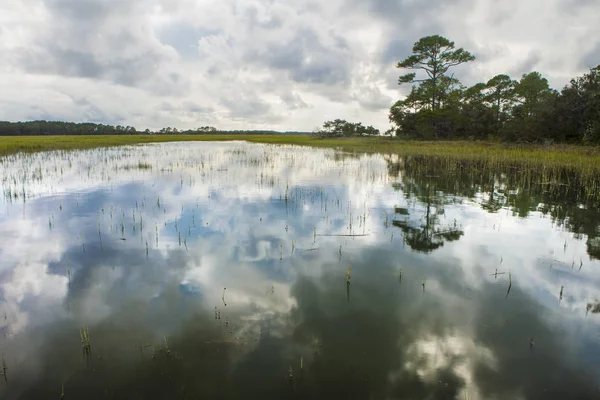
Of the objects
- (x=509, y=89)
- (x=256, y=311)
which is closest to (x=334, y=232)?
(x=256, y=311)

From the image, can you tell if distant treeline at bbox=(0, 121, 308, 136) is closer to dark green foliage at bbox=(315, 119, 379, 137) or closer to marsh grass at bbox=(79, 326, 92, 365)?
dark green foliage at bbox=(315, 119, 379, 137)

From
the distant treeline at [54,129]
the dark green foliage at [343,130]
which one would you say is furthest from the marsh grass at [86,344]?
the distant treeline at [54,129]

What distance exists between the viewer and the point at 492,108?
4100cm

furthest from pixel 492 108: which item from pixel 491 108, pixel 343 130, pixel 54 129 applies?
pixel 54 129

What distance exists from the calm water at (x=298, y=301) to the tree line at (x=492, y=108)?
23.3 meters

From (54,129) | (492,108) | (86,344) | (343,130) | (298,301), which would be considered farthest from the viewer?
(54,129)

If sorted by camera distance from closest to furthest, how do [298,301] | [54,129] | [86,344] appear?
[86,344], [298,301], [54,129]

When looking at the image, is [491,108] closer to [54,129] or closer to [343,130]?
[343,130]

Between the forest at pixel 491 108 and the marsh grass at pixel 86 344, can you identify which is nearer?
the marsh grass at pixel 86 344

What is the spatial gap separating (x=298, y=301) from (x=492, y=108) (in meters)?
45.1

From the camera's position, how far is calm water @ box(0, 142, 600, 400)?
3148mm

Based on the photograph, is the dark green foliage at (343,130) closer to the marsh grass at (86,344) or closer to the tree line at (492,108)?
the tree line at (492,108)

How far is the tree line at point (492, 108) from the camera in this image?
88.2 feet

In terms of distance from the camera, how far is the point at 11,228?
772cm
